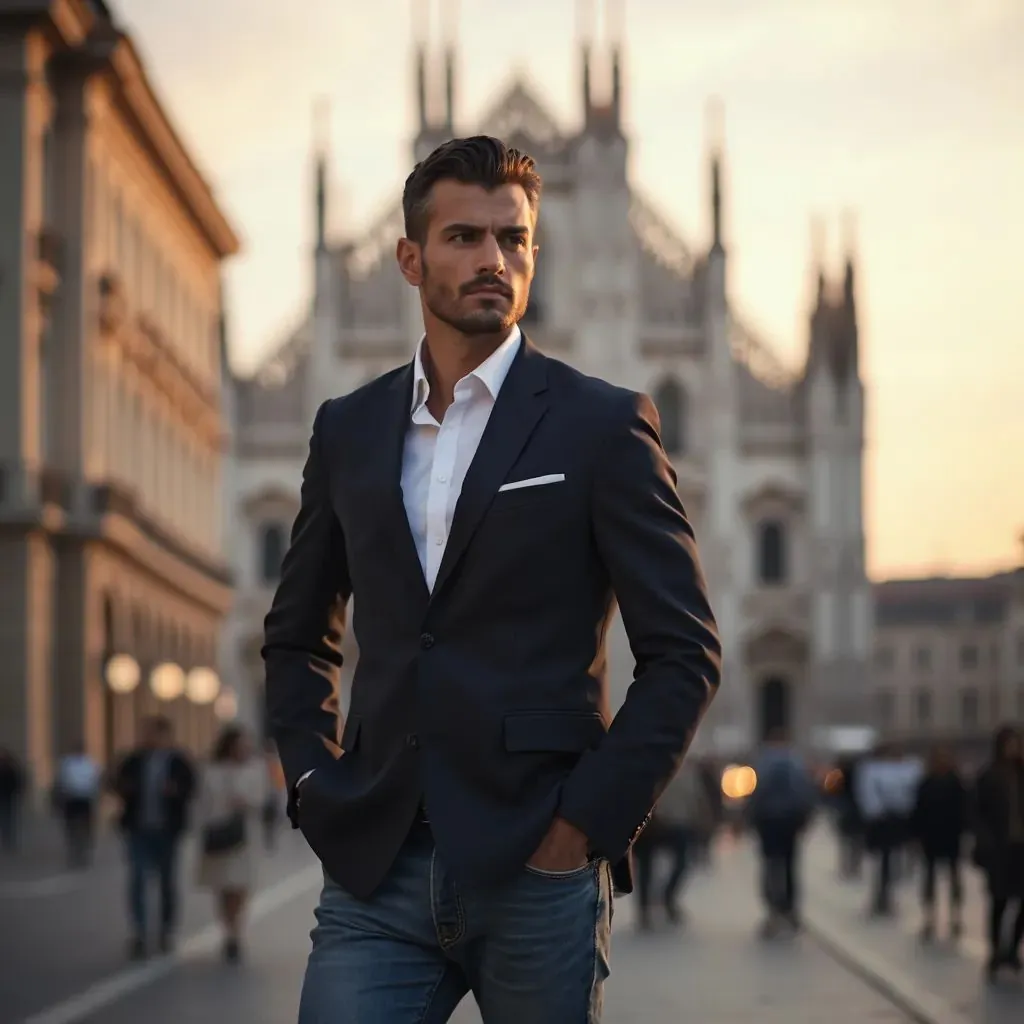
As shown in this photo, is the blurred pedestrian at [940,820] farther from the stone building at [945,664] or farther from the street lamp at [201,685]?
the stone building at [945,664]

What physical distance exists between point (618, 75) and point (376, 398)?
66712 millimetres

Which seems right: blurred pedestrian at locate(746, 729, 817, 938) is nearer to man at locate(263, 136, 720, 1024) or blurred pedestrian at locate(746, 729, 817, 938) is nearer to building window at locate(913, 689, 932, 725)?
man at locate(263, 136, 720, 1024)

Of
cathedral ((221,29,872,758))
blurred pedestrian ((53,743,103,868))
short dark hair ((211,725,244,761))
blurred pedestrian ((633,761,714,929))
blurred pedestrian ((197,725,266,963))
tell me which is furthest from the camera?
cathedral ((221,29,872,758))

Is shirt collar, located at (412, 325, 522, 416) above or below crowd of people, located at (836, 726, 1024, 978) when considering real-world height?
above

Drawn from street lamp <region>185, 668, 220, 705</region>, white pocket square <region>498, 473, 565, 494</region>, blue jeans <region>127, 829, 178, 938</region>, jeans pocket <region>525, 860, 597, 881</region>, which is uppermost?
white pocket square <region>498, 473, 565, 494</region>

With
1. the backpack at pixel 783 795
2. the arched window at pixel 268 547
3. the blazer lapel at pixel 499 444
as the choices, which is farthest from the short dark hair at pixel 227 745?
the arched window at pixel 268 547

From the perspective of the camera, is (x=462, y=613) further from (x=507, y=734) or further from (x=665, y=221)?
(x=665, y=221)

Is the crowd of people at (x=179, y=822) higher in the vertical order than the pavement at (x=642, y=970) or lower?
higher

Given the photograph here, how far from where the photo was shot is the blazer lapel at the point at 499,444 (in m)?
3.90

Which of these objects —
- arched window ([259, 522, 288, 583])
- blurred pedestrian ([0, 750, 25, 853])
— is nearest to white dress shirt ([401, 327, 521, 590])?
blurred pedestrian ([0, 750, 25, 853])

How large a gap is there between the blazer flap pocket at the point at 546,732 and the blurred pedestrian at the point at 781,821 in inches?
554

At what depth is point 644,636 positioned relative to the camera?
12.8 feet

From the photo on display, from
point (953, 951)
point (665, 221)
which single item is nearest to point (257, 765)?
point (953, 951)

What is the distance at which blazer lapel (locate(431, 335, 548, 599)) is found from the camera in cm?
390
